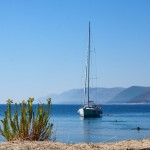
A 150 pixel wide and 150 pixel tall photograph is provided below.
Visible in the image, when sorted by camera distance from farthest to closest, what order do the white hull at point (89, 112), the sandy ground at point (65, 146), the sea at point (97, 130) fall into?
the white hull at point (89, 112), the sea at point (97, 130), the sandy ground at point (65, 146)

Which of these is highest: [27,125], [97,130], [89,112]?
[89,112]

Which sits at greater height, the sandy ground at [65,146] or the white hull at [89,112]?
the white hull at [89,112]

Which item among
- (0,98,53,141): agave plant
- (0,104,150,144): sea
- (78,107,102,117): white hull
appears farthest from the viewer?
(78,107,102,117): white hull

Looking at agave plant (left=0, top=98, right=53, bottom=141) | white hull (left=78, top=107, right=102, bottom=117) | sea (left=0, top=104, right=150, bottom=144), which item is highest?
white hull (left=78, top=107, right=102, bottom=117)

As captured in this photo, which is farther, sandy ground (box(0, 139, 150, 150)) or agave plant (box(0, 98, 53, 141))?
agave plant (box(0, 98, 53, 141))

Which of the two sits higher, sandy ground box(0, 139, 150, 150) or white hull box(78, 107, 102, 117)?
white hull box(78, 107, 102, 117)

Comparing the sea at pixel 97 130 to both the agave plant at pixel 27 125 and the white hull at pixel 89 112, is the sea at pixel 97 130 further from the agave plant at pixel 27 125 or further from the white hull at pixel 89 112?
the white hull at pixel 89 112

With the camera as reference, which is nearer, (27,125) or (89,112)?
(27,125)

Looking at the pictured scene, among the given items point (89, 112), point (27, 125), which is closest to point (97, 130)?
point (89, 112)

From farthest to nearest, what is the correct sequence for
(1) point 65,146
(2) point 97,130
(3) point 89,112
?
(3) point 89,112, (2) point 97,130, (1) point 65,146

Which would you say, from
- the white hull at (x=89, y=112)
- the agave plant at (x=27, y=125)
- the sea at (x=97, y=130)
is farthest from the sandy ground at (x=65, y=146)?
the white hull at (x=89, y=112)

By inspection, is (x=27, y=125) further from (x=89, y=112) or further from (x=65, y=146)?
(x=89, y=112)

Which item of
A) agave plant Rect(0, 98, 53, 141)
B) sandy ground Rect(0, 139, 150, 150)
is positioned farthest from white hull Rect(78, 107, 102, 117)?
sandy ground Rect(0, 139, 150, 150)

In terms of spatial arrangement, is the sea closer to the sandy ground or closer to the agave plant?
the agave plant
